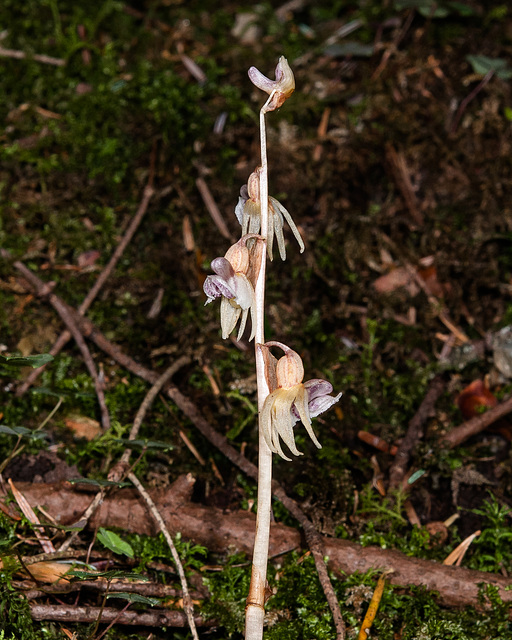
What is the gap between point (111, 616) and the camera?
7.39 ft

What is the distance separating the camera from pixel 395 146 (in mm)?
4324

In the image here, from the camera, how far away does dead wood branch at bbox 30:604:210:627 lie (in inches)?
87.0

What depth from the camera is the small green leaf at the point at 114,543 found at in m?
2.37

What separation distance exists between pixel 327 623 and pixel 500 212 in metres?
2.87

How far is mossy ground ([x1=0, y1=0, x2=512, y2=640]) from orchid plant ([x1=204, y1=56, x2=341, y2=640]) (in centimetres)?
57

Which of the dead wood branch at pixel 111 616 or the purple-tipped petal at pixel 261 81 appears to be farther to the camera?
the dead wood branch at pixel 111 616

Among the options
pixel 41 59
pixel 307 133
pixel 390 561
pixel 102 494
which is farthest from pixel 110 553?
pixel 41 59

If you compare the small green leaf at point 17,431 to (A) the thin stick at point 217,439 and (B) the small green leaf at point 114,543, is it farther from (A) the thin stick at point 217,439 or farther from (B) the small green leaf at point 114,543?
(A) the thin stick at point 217,439

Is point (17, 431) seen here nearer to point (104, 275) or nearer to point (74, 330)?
point (74, 330)

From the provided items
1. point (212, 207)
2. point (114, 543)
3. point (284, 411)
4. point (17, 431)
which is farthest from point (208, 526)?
point (212, 207)

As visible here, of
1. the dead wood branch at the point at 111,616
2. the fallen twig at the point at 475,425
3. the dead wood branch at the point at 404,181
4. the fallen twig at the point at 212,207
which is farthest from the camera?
the dead wood branch at the point at 404,181

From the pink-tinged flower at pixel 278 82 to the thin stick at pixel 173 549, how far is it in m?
1.57

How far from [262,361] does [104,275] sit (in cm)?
197

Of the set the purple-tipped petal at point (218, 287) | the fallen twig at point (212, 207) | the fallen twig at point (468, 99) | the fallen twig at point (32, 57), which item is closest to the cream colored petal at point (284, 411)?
the purple-tipped petal at point (218, 287)
